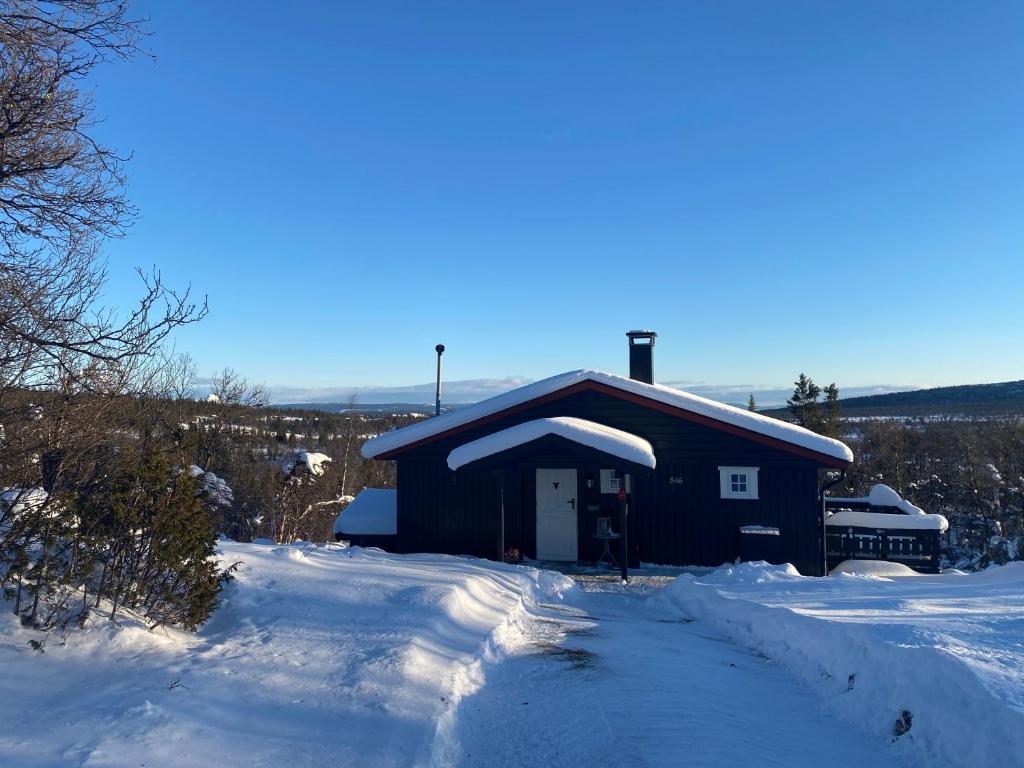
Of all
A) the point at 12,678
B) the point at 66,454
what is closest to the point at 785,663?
the point at 12,678

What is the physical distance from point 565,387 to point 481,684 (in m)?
8.52

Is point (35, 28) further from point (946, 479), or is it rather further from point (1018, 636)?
point (946, 479)

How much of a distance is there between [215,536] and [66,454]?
4.83 feet

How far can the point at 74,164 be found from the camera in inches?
250

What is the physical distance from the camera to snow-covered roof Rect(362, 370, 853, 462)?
13297 millimetres

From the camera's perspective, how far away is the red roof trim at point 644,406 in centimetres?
1314

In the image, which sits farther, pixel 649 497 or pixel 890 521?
pixel 890 521

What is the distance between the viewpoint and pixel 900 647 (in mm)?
5270

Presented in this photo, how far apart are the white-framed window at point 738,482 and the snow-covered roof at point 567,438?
2079 millimetres

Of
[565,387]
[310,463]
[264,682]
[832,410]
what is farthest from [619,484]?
[832,410]

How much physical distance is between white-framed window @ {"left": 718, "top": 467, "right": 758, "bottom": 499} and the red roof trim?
0.67 m

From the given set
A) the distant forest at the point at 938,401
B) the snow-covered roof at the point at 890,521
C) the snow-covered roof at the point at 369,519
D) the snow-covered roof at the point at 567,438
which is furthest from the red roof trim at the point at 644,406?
the distant forest at the point at 938,401

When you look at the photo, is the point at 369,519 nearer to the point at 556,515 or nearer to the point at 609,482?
the point at 556,515

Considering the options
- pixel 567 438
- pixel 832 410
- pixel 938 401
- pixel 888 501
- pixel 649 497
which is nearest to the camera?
pixel 567 438
